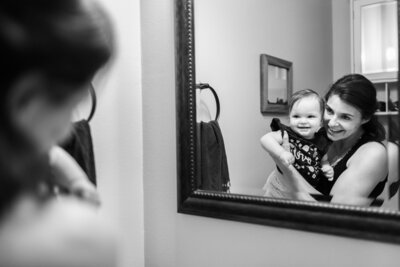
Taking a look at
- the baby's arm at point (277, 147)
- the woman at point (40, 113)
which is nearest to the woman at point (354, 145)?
the baby's arm at point (277, 147)

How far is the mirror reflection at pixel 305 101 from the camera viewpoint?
2.69 ft

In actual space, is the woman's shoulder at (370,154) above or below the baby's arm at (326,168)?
above

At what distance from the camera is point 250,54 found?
3.35 feet

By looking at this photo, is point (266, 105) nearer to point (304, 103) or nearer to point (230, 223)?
point (304, 103)

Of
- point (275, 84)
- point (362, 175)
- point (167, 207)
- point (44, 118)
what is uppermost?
point (275, 84)

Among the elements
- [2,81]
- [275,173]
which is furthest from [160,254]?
[2,81]

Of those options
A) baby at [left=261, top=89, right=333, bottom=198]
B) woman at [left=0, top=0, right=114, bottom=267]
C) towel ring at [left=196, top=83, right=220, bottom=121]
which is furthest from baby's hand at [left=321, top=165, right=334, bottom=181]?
woman at [left=0, top=0, right=114, bottom=267]

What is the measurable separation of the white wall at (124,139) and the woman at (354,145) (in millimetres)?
534

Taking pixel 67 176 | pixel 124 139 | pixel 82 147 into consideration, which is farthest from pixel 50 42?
pixel 124 139

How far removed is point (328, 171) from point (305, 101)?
176 millimetres

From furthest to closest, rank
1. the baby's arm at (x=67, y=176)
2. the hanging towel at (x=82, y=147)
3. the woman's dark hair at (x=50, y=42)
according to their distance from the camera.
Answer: the hanging towel at (x=82, y=147) < the baby's arm at (x=67, y=176) < the woman's dark hair at (x=50, y=42)

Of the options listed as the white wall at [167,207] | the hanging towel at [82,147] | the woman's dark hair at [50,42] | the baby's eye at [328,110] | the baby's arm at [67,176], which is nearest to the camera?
the woman's dark hair at [50,42]

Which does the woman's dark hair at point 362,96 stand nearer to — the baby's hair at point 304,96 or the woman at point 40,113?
the baby's hair at point 304,96

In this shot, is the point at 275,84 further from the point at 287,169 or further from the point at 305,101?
the point at 287,169
